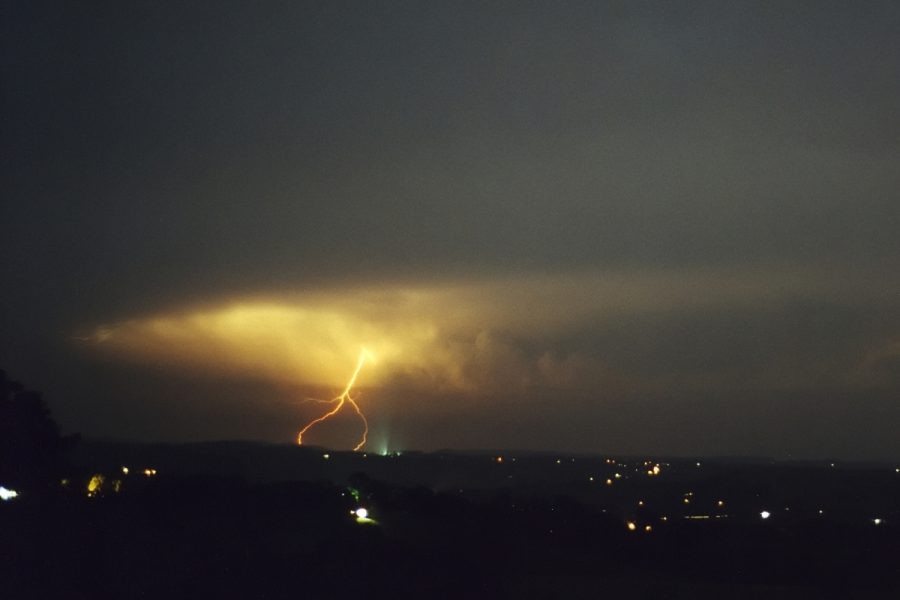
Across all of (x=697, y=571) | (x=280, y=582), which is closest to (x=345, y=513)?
(x=697, y=571)

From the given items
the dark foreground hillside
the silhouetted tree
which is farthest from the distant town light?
the silhouetted tree

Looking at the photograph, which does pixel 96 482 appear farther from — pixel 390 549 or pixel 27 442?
pixel 390 549

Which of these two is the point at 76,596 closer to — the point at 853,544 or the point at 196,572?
Answer: the point at 196,572

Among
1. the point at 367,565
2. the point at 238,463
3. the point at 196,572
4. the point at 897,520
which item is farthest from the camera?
the point at 238,463

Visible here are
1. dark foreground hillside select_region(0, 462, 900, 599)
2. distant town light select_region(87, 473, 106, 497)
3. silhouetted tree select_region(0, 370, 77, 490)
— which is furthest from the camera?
distant town light select_region(87, 473, 106, 497)

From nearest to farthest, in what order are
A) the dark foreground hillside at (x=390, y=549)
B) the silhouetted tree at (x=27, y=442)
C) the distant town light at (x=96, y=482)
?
1. the dark foreground hillside at (x=390, y=549)
2. the silhouetted tree at (x=27, y=442)
3. the distant town light at (x=96, y=482)

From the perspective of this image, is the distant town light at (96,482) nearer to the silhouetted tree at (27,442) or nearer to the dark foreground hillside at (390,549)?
the dark foreground hillside at (390,549)

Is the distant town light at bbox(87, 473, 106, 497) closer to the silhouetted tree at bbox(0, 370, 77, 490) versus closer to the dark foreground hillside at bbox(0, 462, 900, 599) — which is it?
the dark foreground hillside at bbox(0, 462, 900, 599)

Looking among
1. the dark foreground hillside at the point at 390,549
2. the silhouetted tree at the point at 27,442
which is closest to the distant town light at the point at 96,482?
the dark foreground hillside at the point at 390,549
